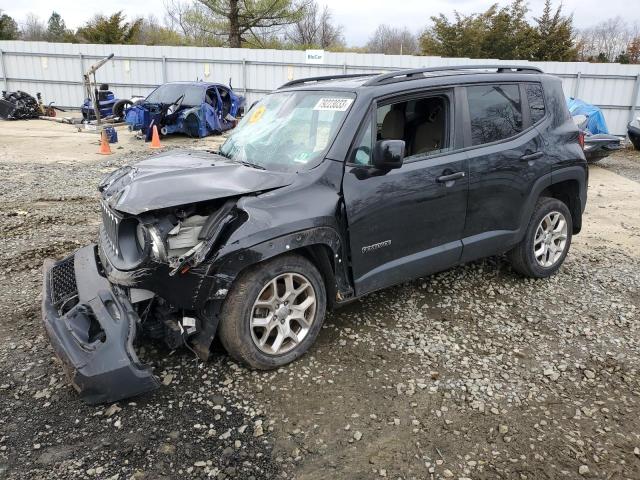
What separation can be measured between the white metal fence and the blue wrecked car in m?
4.54

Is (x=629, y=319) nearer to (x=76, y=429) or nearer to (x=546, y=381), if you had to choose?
(x=546, y=381)

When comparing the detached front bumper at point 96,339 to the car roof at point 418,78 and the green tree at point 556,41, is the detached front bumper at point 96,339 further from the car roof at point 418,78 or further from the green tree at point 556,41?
the green tree at point 556,41

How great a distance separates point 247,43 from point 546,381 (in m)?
33.9

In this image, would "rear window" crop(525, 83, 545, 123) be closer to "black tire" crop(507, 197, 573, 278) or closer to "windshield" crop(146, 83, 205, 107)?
"black tire" crop(507, 197, 573, 278)

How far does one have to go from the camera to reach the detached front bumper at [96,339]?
2.71 m

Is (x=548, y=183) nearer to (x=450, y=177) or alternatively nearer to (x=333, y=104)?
(x=450, y=177)

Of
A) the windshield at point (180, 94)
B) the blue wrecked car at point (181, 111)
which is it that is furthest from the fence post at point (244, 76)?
the windshield at point (180, 94)

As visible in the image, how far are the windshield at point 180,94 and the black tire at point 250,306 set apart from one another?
12779 millimetres

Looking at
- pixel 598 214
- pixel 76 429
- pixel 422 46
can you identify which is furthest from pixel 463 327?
pixel 422 46

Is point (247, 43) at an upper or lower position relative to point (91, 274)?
upper

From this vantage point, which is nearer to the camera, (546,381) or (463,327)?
(546,381)

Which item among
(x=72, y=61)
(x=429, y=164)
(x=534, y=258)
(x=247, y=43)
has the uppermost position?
(x=247, y=43)

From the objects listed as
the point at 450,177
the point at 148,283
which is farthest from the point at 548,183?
the point at 148,283

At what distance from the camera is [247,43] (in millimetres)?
33625
